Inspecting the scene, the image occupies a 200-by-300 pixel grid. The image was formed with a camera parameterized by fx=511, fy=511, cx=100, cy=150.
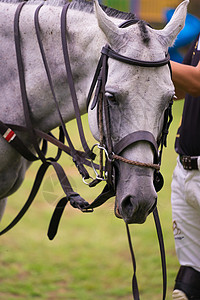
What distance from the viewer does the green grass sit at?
16.7 feet

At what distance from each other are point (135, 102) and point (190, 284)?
5.59ft

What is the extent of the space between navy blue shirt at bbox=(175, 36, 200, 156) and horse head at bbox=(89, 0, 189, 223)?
3.30 feet

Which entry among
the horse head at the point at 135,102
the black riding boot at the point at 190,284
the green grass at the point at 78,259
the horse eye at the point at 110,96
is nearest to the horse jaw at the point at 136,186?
the horse head at the point at 135,102

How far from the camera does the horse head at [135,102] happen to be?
7.83 ft

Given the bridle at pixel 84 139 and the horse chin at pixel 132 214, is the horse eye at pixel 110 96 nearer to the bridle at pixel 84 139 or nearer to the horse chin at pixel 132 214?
the bridle at pixel 84 139

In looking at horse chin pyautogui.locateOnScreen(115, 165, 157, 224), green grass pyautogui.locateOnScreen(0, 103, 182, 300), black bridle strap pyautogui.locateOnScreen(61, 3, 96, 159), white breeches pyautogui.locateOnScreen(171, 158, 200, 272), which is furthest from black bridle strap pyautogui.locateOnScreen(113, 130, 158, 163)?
green grass pyautogui.locateOnScreen(0, 103, 182, 300)

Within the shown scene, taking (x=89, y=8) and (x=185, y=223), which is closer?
(x=89, y=8)

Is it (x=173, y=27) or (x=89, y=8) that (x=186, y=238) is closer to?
(x=173, y=27)

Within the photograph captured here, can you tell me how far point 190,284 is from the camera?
3.55 m

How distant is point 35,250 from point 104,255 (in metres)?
0.85

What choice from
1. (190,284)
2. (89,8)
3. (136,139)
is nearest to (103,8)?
(89,8)

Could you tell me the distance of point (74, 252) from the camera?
244 inches

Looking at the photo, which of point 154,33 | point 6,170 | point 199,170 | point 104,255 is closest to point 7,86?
point 6,170

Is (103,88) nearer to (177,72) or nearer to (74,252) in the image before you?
(177,72)
